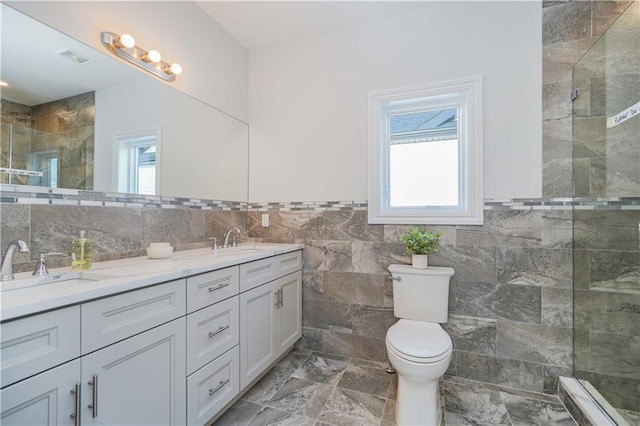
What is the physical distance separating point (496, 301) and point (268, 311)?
1.52m

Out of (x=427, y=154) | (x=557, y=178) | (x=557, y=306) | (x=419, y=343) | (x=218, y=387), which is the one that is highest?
(x=427, y=154)

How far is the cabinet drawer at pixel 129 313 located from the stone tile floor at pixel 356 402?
0.79 m

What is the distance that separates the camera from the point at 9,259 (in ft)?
3.80

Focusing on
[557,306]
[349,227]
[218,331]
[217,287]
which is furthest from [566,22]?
[218,331]

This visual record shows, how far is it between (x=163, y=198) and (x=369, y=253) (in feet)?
4.95

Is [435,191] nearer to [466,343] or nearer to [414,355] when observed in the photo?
[466,343]

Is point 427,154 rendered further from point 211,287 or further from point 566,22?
point 211,287

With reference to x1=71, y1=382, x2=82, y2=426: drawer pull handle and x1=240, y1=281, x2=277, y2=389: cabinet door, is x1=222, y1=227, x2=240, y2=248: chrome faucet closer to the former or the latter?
x1=240, y1=281, x2=277, y2=389: cabinet door

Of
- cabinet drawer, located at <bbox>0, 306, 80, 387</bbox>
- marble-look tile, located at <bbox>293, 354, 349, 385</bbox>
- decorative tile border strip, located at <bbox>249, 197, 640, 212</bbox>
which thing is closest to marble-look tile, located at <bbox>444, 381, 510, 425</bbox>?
marble-look tile, located at <bbox>293, 354, 349, 385</bbox>

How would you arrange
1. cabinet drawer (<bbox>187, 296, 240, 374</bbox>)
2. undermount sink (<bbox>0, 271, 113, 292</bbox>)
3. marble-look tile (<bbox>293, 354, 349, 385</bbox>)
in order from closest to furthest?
undermount sink (<bbox>0, 271, 113, 292</bbox>) → cabinet drawer (<bbox>187, 296, 240, 374</bbox>) → marble-look tile (<bbox>293, 354, 349, 385</bbox>)

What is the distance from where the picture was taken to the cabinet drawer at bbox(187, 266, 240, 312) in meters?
1.33

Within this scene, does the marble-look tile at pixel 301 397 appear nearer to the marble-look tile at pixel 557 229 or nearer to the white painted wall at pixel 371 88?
the white painted wall at pixel 371 88

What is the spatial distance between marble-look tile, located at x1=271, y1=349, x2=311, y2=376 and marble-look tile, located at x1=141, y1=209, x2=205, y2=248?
1.11 meters

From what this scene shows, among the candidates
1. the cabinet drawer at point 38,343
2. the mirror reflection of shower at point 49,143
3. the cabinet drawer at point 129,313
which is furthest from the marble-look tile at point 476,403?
the mirror reflection of shower at point 49,143
